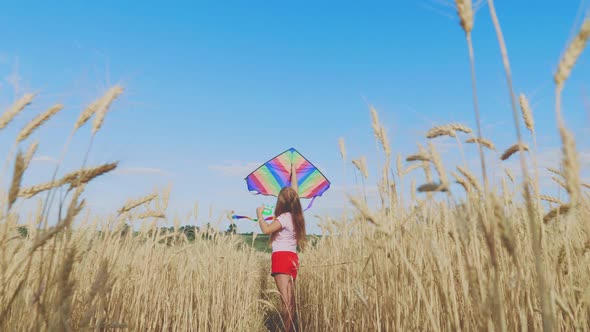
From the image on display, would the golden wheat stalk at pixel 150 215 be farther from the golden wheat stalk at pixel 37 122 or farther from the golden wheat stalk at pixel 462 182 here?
the golden wheat stalk at pixel 462 182

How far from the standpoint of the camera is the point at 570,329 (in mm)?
1650

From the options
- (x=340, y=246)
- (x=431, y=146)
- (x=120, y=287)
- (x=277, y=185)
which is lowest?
(x=120, y=287)

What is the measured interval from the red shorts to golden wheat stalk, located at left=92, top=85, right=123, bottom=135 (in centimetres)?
354

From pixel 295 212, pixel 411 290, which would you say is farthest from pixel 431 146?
pixel 295 212

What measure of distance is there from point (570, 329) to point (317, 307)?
2.39 metres

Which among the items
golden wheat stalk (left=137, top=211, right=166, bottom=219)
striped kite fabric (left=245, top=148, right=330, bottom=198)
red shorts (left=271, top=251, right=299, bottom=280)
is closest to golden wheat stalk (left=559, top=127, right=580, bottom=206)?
golden wheat stalk (left=137, top=211, right=166, bottom=219)

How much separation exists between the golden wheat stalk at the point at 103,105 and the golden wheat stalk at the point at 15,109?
0.31 m

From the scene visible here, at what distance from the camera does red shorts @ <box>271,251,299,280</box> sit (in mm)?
4734

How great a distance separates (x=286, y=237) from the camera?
16.1 ft

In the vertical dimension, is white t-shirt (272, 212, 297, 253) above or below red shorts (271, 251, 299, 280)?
above

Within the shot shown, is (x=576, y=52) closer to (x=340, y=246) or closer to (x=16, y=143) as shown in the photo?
(x=16, y=143)

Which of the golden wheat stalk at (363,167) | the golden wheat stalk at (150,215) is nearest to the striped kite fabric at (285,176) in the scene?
the golden wheat stalk at (150,215)

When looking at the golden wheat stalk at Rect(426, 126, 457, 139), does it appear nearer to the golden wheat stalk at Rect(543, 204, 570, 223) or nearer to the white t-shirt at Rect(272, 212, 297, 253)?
the golden wheat stalk at Rect(543, 204, 570, 223)

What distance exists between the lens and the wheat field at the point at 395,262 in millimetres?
916
